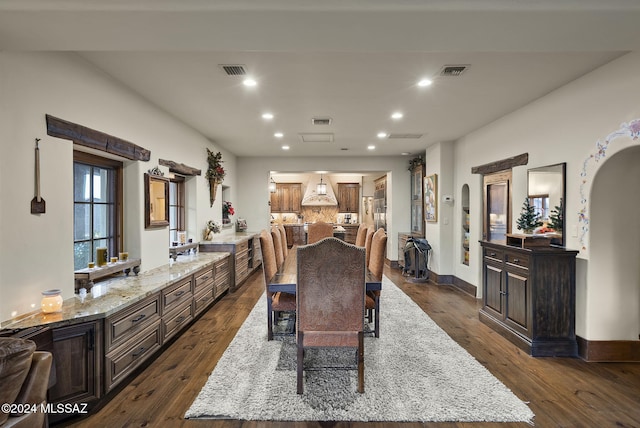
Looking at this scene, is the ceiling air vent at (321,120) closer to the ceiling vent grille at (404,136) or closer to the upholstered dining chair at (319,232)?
the ceiling vent grille at (404,136)

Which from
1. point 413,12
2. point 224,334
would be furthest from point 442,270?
point 413,12

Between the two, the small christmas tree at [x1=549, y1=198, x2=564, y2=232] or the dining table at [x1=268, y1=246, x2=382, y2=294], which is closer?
the dining table at [x1=268, y1=246, x2=382, y2=294]

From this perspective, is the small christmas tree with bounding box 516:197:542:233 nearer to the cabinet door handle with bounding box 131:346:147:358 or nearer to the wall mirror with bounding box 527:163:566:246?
the wall mirror with bounding box 527:163:566:246

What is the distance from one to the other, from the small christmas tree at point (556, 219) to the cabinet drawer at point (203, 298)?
419 centimetres

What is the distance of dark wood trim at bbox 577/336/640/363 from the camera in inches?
115

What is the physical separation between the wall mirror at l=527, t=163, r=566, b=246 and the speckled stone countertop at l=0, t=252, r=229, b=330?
159 inches

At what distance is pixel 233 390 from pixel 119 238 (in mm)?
2096

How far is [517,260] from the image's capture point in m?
3.33

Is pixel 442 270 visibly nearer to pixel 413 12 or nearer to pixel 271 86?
pixel 271 86

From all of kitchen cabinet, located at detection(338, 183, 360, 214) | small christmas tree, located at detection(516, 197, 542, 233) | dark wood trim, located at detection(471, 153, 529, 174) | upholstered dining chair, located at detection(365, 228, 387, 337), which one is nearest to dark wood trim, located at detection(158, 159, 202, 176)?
upholstered dining chair, located at detection(365, 228, 387, 337)

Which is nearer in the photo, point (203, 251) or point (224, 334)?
point (224, 334)

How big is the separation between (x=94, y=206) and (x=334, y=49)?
2.73 meters

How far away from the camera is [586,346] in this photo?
2957mm

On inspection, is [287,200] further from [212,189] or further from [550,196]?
[550,196]
